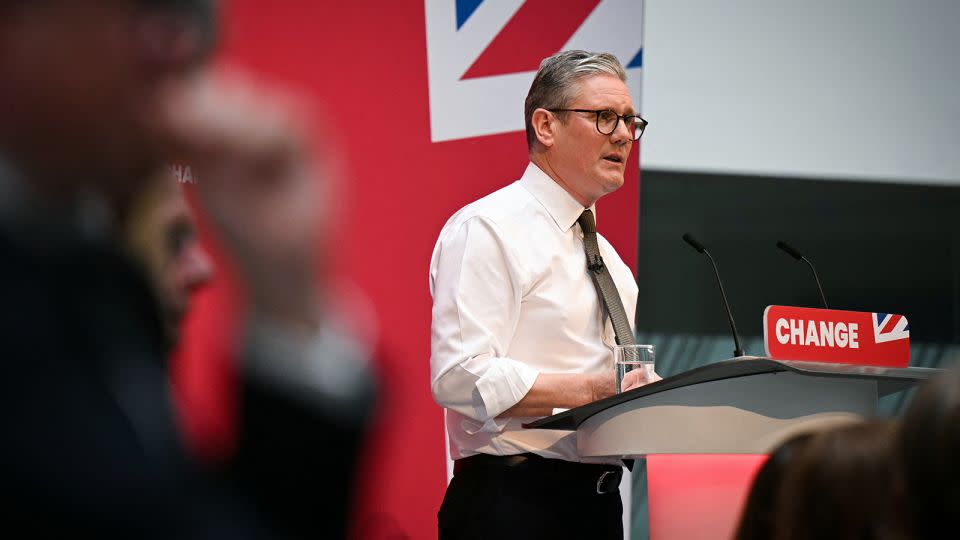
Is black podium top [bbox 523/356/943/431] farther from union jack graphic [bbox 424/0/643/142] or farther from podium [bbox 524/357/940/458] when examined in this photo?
union jack graphic [bbox 424/0/643/142]

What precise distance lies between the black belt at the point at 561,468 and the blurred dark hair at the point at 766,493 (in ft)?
3.60

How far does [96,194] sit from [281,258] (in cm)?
8

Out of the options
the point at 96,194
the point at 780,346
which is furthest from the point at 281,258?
the point at 780,346

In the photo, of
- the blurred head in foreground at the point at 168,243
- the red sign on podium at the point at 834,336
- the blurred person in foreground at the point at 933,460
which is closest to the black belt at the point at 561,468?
the red sign on podium at the point at 834,336

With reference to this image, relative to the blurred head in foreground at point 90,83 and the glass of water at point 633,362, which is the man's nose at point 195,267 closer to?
the blurred head in foreground at point 90,83

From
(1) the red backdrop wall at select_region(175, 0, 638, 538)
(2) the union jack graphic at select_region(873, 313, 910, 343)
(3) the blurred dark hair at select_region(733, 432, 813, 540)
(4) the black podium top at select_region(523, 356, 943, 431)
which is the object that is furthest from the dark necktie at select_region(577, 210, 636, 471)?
A: (3) the blurred dark hair at select_region(733, 432, 813, 540)

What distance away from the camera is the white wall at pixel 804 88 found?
4.29 meters

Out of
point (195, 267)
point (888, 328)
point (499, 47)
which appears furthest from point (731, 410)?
point (499, 47)

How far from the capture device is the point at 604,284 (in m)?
2.27

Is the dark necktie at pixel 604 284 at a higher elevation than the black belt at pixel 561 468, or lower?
higher

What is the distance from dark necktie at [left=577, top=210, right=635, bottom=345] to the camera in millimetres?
2186

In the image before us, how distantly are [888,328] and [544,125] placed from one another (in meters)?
1.01

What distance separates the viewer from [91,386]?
1.34 ft

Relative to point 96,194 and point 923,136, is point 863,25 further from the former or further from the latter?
point 96,194
